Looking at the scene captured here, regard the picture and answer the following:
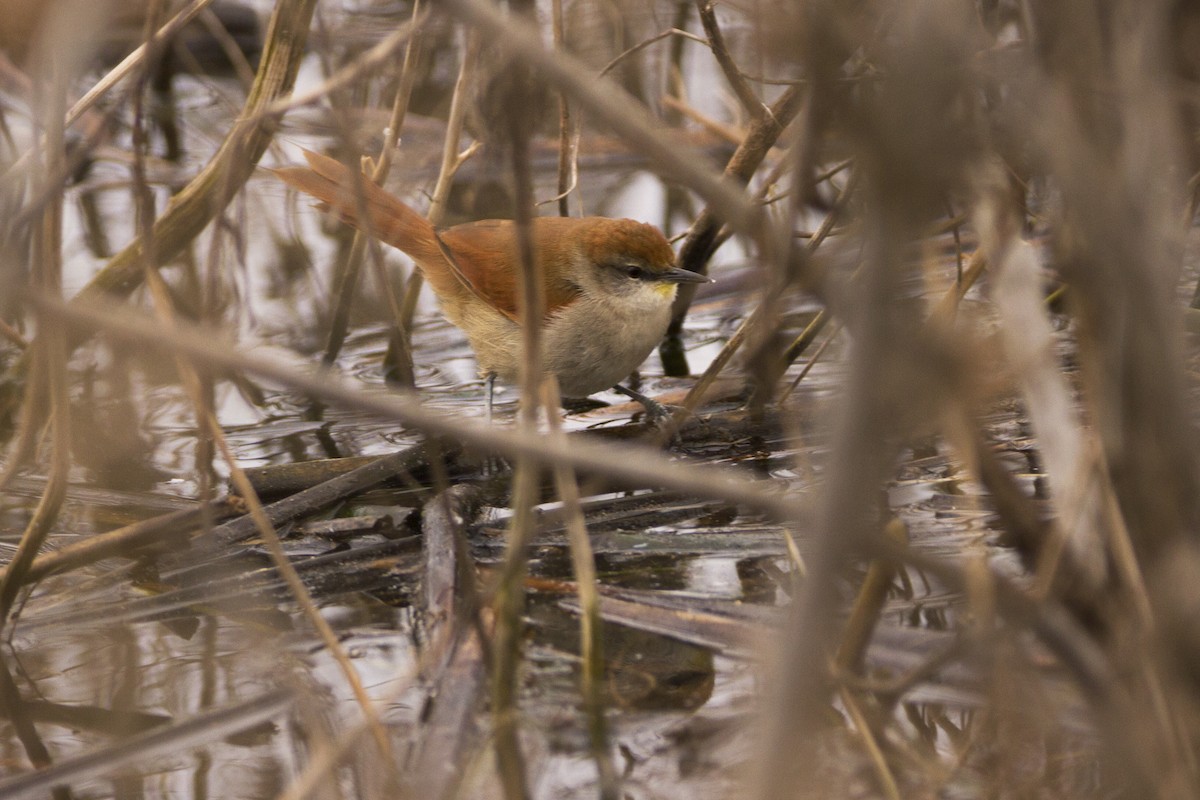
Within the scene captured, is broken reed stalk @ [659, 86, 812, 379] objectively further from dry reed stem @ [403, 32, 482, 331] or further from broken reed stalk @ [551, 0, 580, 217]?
dry reed stem @ [403, 32, 482, 331]

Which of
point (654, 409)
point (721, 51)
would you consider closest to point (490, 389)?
point (654, 409)

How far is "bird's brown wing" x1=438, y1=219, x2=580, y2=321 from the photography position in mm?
4355

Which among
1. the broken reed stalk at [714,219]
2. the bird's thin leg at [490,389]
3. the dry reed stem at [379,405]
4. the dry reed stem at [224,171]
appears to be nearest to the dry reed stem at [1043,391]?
the dry reed stem at [379,405]

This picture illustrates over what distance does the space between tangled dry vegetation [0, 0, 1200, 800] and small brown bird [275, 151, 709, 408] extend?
0.20 metres

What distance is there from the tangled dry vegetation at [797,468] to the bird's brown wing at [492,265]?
0.22 metres

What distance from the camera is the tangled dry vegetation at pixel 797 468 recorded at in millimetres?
1438

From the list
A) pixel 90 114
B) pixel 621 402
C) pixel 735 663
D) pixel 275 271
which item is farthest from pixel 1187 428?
pixel 90 114

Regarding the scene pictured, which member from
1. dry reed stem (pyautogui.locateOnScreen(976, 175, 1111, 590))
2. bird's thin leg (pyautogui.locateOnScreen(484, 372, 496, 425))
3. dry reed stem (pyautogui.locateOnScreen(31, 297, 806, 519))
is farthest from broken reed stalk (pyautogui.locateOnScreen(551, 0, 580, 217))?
dry reed stem (pyautogui.locateOnScreen(31, 297, 806, 519))

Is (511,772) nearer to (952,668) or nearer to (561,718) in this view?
(561,718)

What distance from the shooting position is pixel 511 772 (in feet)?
7.55

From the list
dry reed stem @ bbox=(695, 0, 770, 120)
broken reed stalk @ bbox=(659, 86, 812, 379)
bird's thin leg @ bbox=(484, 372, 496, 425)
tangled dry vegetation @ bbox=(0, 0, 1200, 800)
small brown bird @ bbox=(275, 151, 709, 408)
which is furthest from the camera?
bird's thin leg @ bbox=(484, 372, 496, 425)

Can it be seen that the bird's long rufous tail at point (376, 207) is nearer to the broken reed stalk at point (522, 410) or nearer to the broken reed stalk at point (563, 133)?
the broken reed stalk at point (563, 133)

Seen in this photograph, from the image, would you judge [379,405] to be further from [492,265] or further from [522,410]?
[492,265]

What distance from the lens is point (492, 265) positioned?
4.52 meters
